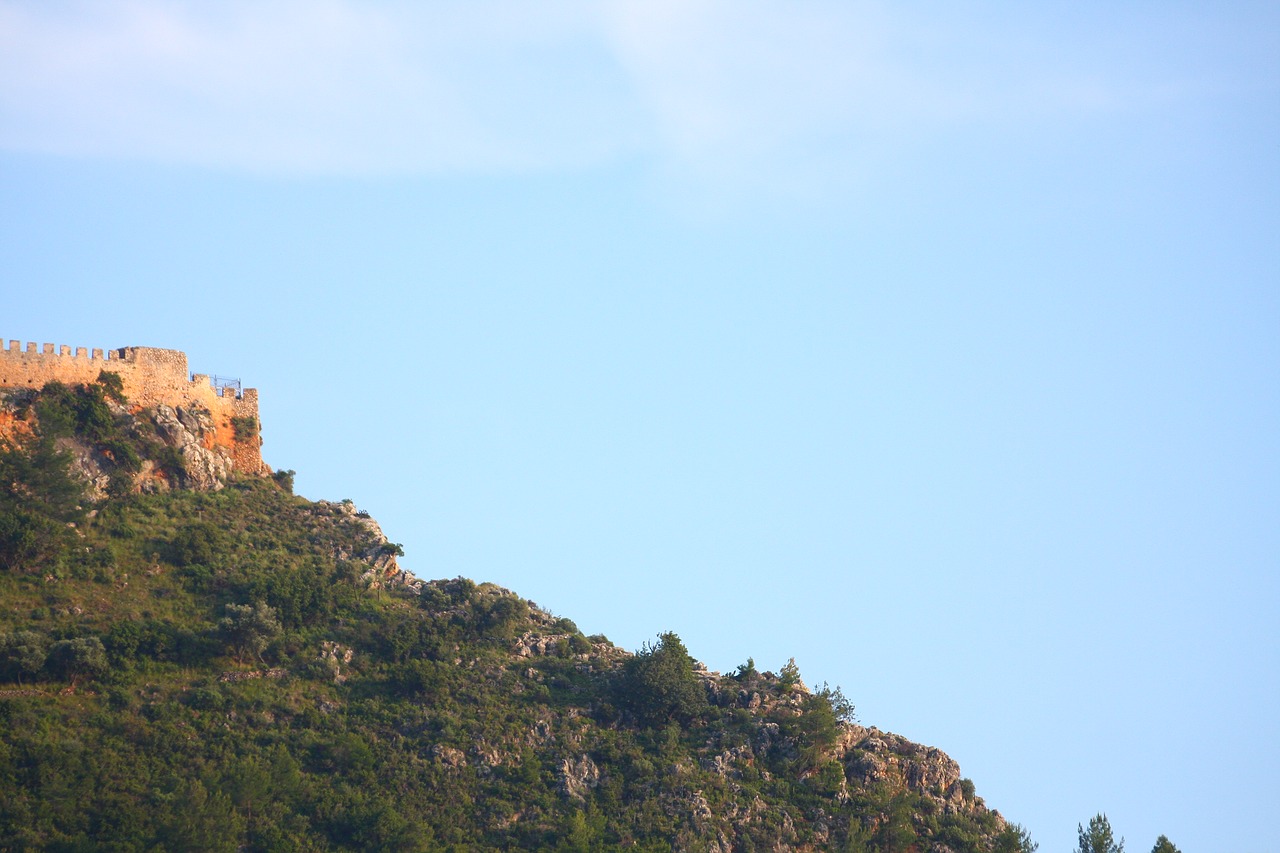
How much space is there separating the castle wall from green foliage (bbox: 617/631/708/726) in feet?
89.3

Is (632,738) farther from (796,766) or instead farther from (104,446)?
(104,446)

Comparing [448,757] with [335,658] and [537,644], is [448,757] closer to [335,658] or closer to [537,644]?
[335,658]

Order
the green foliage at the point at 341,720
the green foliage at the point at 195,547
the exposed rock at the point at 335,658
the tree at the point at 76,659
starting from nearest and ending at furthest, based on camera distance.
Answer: the green foliage at the point at 341,720, the tree at the point at 76,659, the exposed rock at the point at 335,658, the green foliage at the point at 195,547

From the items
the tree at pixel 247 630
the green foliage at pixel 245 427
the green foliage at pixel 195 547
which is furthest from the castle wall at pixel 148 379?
the tree at pixel 247 630

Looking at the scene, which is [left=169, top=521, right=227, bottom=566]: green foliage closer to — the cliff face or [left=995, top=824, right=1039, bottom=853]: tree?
the cliff face

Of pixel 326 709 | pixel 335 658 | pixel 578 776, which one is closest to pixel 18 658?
pixel 326 709

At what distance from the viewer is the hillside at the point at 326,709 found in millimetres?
67562

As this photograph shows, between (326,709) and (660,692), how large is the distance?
52.7 ft

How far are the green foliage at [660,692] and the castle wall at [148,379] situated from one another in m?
27.2

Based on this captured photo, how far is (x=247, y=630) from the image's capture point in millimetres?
75562

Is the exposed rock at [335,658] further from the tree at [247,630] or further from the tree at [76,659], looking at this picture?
the tree at [76,659]

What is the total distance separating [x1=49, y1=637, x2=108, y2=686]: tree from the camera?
7088 centimetres

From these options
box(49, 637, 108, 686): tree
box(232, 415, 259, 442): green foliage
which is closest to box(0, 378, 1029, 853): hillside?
box(49, 637, 108, 686): tree

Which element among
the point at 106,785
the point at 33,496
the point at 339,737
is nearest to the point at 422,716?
the point at 339,737
